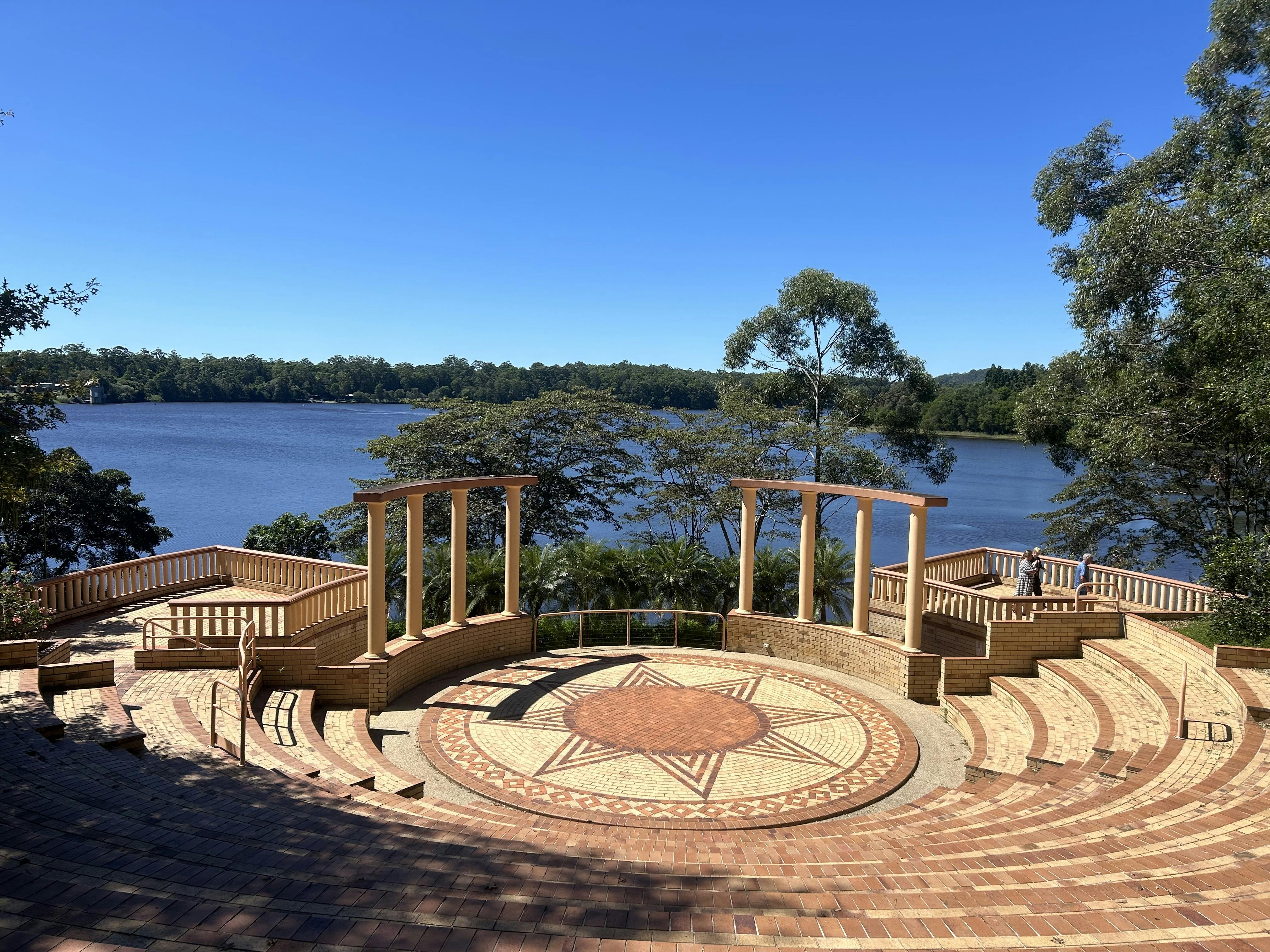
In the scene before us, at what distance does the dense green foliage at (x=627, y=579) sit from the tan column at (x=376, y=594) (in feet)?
17.2

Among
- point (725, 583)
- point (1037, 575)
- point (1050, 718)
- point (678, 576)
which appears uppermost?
point (1037, 575)

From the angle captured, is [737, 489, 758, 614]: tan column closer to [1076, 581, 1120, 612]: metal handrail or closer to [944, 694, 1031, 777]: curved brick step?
[944, 694, 1031, 777]: curved brick step

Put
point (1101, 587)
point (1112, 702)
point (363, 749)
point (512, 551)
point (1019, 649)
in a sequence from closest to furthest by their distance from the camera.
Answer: point (363, 749)
point (1112, 702)
point (1019, 649)
point (512, 551)
point (1101, 587)

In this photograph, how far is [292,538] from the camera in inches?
1110

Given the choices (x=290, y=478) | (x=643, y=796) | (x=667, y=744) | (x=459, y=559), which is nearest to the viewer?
(x=643, y=796)

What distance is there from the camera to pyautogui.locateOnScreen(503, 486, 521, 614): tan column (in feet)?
49.8

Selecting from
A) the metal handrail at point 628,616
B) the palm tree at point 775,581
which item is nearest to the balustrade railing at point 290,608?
the metal handrail at point 628,616

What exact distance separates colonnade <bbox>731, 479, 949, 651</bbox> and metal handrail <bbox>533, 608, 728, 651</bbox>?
2.35 ft

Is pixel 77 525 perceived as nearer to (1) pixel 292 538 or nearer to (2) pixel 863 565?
(1) pixel 292 538

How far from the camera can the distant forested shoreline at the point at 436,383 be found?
5850 centimetres

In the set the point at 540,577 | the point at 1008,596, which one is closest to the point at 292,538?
the point at 540,577

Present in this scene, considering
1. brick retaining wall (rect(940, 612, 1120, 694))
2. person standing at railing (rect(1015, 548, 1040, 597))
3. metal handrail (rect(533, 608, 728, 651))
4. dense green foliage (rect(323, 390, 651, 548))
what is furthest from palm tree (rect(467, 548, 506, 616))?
person standing at railing (rect(1015, 548, 1040, 597))

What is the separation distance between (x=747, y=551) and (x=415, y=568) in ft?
22.4

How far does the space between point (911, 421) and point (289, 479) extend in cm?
4741
